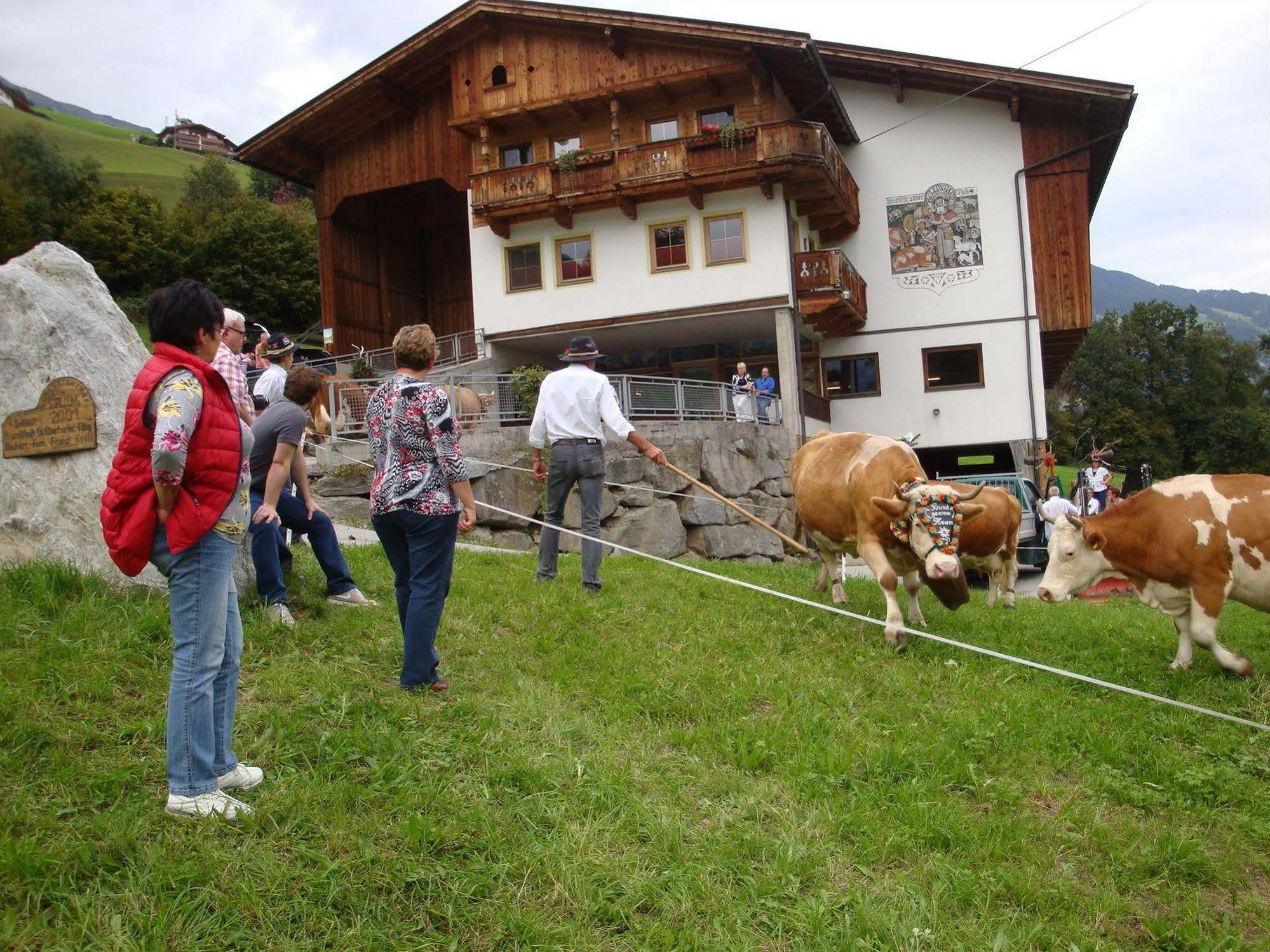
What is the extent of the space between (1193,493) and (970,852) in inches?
161

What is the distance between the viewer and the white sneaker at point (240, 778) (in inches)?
157

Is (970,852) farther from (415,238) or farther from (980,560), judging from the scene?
(415,238)

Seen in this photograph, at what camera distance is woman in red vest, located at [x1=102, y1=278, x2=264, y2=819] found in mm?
3676

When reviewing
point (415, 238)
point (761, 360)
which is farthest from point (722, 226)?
point (415, 238)

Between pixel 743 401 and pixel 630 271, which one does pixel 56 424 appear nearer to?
pixel 743 401

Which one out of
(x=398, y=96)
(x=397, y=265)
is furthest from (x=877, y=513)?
(x=397, y=265)

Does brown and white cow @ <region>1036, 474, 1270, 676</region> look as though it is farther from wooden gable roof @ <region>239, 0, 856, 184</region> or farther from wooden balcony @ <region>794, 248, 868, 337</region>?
wooden gable roof @ <region>239, 0, 856, 184</region>

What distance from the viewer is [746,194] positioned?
2333 cm

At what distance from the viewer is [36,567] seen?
5.79 m

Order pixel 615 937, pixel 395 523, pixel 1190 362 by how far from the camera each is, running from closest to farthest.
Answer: pixel 615 937 < pixel 395 523 < pixel 1190 362

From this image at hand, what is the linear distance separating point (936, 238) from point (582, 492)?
2087 cm

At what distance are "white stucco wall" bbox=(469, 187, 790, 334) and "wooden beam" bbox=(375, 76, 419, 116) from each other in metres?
4.48

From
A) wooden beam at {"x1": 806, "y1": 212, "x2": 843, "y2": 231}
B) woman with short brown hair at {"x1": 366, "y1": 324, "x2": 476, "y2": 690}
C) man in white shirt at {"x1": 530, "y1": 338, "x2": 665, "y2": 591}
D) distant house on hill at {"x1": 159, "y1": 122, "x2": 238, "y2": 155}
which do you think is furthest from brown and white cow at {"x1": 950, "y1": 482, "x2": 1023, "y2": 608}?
distant house on hill at {"x1": 159, "y1": 122, "x2": 238, "y2": 155}

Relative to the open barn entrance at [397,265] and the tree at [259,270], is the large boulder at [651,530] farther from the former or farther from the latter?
the tree at [259,270]
